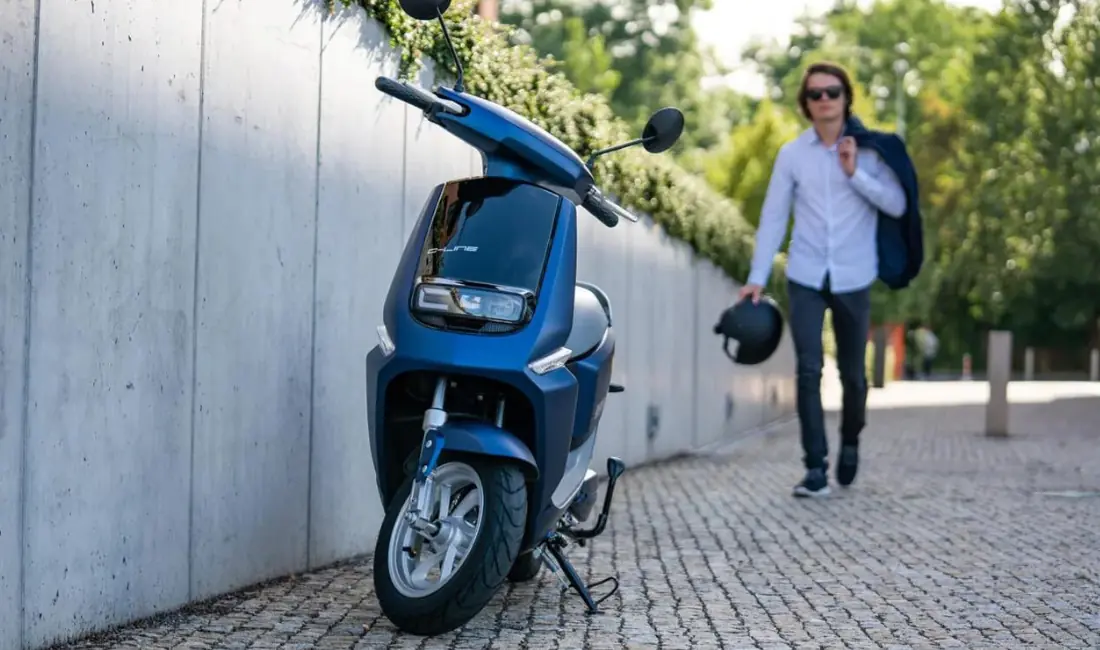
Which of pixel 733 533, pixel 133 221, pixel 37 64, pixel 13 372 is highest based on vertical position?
pixel 37 64

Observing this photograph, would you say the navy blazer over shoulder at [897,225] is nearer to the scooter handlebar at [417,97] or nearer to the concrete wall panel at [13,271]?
the scooter handlebar at [417,97]

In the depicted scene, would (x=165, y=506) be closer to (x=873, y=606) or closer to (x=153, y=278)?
(x=153, y=278)

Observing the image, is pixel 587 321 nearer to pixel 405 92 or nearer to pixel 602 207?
pixel 602 207

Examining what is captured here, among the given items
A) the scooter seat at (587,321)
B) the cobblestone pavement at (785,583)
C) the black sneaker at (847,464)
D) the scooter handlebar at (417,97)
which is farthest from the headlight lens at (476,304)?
the black sneaker at (847,464)

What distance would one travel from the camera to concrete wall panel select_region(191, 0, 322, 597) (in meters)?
4.79

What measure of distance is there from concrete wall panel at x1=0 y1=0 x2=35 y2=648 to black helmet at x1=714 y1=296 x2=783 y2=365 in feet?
16.2

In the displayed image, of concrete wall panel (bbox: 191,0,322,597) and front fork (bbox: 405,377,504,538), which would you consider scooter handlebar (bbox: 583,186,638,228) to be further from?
concrete wall panel (bbox: 191,0,322,597)

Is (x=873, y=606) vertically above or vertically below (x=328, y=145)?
below

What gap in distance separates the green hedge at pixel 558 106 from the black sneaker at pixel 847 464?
1.92 metres

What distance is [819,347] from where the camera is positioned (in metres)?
8.48

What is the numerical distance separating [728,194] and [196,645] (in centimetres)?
2664

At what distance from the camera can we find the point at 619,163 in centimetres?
960

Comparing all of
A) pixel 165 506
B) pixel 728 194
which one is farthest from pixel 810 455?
pixel 728 194

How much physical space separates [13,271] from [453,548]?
1292 millimetres
